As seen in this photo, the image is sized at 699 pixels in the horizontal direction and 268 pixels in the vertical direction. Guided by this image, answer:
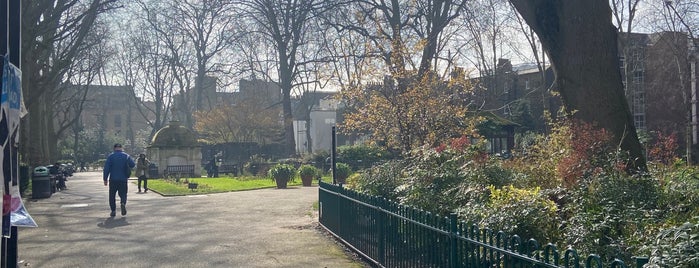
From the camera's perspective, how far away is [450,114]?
15578mm

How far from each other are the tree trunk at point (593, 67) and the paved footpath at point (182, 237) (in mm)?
3930

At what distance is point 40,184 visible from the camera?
901 inches

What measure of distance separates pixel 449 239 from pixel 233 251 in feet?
17.1

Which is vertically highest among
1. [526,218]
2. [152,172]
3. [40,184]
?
[526,218]

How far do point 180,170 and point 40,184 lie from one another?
679 inches

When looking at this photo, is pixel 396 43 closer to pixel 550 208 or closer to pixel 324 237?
A: pixel 324 237

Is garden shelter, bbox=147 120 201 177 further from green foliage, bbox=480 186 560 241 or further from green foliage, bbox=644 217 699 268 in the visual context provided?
green foliage, bbox=644 217 699 268

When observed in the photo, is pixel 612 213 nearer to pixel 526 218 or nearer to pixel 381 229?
pixel 526 218

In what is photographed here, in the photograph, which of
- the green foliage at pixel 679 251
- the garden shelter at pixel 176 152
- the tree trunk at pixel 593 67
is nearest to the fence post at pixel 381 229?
the tree trunk at pixel 593 67

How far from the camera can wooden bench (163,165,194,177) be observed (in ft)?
130

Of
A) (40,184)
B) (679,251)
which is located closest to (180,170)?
(40,184)

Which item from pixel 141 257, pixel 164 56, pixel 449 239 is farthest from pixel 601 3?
pixel 164 56

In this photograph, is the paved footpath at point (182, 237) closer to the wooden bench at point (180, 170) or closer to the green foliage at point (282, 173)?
the green foliage at point (282, 173)

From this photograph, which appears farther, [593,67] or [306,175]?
[306,175]
